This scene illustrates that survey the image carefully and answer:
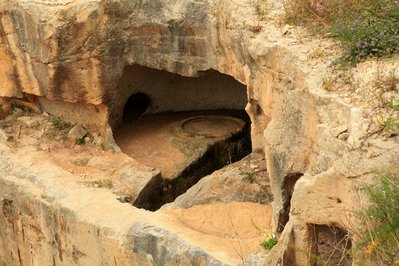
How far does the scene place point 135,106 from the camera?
52.4 ft

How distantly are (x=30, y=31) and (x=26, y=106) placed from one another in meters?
2.18

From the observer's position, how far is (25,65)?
46.4ft

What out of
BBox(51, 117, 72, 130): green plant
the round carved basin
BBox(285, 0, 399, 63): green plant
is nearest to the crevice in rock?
BBox(285, 0, 399, 63): green plant

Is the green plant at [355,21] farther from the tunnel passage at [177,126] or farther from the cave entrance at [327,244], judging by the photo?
the tunnel passage at [177,126]

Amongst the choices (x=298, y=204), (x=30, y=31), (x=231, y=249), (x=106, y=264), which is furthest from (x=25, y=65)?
(x=298, y=204)

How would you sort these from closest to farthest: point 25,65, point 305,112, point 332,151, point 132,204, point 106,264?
point 332,151 → point 305,112 → point 106,264 → point 132,204 → point 25,65

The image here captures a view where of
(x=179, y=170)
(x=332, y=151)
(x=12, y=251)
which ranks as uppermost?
(x=332, y=151)

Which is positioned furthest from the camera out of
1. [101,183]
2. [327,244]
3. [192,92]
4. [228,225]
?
[192,92]

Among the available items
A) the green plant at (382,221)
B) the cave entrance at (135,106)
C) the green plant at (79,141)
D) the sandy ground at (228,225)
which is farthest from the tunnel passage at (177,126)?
the green plant at (382,221)

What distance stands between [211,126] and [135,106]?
170 cm

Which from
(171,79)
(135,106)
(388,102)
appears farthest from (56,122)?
(388,102)

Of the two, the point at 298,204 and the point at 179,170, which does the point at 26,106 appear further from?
the point at 298,204

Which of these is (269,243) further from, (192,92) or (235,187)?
(192,92)

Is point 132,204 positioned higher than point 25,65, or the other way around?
point 25,65
